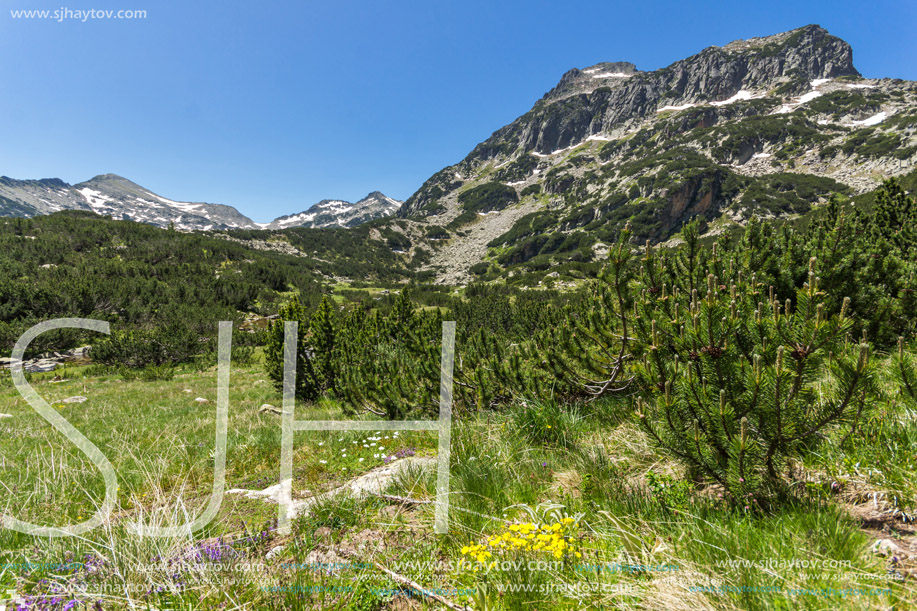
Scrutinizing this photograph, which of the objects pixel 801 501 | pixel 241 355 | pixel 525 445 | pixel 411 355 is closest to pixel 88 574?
pixel 525 445

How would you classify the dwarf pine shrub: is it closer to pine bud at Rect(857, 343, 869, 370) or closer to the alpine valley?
pine bud at Rect(857, 343, 869, 370)

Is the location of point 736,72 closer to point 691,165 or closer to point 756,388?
point 691,165

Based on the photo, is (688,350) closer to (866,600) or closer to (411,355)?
(866,600)

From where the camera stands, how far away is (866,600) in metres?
1.37

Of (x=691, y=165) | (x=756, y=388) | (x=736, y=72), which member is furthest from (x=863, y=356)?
(x=736, y=72)

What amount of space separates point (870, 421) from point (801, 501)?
3.66 ft

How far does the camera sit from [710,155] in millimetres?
124188

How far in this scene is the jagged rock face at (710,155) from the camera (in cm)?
9631

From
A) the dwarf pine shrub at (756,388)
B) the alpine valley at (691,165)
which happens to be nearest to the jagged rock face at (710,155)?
the alpine valley at (691,165)

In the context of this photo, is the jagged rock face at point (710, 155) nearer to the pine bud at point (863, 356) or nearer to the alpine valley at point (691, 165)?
the alpine valley at point (691, 165)

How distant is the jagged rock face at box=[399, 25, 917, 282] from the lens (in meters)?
96.3

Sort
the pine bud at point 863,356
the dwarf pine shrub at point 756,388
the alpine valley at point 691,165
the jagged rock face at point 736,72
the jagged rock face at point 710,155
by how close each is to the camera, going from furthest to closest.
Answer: the jagged rock face at point 736,72
the jagged rock face at point 710,155
the alpine valley at point 691,165
the dwarf pine shrub at point 756,388
the pine bud at point 863,356

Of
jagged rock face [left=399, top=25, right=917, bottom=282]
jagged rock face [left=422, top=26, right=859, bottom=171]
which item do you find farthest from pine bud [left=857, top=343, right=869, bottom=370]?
jagged rock face [left=422, top=26, right=859, bottom=171]

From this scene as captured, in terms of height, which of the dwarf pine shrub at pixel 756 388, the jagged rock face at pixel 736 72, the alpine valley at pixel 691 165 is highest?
the jagged rock face at pixel 736 72
